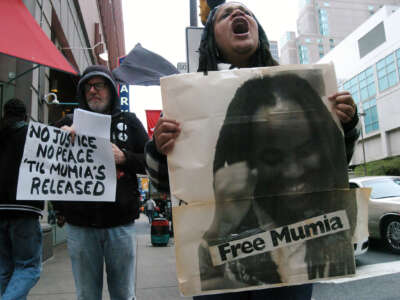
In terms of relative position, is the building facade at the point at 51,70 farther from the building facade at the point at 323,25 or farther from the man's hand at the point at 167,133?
the building facade at the point at 323,25

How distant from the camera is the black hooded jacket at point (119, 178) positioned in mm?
2262

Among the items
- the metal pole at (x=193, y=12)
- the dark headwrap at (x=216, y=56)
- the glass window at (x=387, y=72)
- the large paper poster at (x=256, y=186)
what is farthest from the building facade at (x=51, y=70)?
the glass window at (x=387, y=72)

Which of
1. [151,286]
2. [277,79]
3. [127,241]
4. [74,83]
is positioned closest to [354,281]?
[151,286]

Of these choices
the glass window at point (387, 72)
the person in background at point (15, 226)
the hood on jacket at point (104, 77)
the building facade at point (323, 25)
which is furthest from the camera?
the building facade at point (323, 25)

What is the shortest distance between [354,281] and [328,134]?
452 centimetres

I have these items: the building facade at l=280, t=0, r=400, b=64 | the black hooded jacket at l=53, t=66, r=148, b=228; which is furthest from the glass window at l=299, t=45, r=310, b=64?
the black hooded jacket at l=53, t=66, r=148, b=228

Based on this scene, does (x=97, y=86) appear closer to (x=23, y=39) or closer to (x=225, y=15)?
(x=225, y=15)

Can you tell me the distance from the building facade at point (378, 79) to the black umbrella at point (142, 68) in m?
44.6

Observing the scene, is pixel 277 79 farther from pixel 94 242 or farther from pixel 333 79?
pixel 94 242

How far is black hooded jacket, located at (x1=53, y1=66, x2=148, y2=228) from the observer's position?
2.26 metres

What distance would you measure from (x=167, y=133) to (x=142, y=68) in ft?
17.6

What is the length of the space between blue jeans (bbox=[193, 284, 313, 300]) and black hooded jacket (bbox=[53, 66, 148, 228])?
1033 millimetres

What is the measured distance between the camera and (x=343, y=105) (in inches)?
53.0

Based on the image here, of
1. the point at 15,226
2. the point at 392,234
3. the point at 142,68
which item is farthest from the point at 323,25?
the point at 15,226
